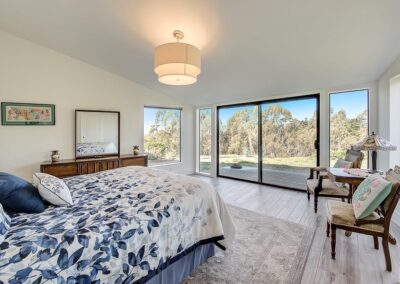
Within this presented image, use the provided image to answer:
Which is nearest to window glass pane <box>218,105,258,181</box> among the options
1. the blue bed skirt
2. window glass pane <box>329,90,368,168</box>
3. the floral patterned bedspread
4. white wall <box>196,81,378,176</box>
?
white wall <box>196,81,378,176</box>

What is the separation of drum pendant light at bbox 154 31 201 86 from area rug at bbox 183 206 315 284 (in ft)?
6.73

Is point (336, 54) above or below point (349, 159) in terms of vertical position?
above

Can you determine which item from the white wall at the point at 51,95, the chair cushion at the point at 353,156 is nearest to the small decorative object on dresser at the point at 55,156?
the white wall at the point at 51,95

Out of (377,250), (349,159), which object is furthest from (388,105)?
(377,250)

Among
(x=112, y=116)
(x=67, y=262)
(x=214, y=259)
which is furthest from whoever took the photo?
(x=112, y=116)

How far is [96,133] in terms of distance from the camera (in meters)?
4.30

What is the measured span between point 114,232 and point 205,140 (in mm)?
4970

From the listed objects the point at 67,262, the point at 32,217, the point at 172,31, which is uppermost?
the point at 172,31

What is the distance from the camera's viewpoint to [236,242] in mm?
2361

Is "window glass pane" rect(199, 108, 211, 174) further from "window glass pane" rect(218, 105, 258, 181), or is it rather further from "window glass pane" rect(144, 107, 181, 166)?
"window glass pane" rect(144, 107, 181, 166)

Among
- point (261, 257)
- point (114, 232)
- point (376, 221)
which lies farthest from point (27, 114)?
point (376, 221)

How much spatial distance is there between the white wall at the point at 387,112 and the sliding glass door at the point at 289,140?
1.04 metres

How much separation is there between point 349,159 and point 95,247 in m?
3.77

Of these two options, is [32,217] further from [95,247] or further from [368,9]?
[368,9]
